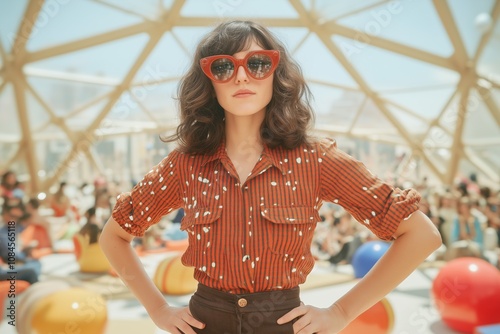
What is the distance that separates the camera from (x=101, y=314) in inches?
187

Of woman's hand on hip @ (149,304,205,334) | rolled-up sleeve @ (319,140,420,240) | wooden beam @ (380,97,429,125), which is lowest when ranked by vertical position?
woman's hand on hip @ (149,304,205,334)

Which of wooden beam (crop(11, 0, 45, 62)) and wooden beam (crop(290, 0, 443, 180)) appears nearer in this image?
wooden beam (crop(11, 0, 45, 62))

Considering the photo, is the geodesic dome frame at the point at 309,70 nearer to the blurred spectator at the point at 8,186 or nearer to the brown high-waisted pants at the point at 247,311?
the blurred spectator at the point at 8,186

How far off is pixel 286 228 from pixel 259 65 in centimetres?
70

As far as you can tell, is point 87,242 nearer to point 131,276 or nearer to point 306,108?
point 131,276

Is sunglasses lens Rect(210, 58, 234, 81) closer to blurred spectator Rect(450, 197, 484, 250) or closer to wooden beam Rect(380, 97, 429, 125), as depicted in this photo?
blurred spectator Rect(450, 197, 484, 250)

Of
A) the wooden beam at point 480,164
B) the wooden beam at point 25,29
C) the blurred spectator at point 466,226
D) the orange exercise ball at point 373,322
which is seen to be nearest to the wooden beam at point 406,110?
the wooden beam at point 480,164

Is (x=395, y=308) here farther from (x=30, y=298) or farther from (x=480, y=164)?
(x=480, y=164)

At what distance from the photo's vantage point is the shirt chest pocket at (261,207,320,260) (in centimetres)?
178

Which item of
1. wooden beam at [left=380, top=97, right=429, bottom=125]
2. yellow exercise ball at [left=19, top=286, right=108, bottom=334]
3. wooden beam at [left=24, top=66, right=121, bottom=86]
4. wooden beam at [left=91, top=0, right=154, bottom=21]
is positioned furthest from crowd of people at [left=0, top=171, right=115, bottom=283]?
wooden beam at [left=380, top=97, right=429, bottom=125]

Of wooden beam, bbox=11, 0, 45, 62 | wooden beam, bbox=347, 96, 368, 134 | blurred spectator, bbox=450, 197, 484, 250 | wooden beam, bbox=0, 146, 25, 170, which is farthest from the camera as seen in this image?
wooden beam, bbox=347, 96, 368, 134

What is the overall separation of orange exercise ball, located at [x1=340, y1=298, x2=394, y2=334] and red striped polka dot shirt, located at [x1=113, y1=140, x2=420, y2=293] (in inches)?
128

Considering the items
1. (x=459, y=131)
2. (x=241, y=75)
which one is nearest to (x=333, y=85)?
(x=459, y=131)

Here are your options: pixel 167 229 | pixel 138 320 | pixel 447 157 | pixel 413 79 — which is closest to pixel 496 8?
pixel 413 79
